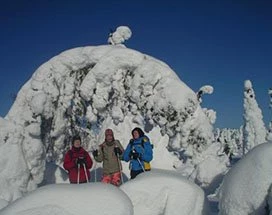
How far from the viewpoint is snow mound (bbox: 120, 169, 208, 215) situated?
573 centimetres

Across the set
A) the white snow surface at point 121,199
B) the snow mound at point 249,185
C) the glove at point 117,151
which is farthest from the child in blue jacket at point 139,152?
the snow mound at point 249,185

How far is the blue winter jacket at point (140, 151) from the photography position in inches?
314

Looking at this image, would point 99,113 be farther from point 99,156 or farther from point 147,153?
point 147,153

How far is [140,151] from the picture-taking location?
8062mm

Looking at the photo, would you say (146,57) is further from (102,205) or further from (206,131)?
(102,205)

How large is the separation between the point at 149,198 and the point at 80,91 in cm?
554

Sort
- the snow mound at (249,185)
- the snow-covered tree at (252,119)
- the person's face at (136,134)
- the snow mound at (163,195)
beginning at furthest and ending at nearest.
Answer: the snow-covered tree at (252,119) → the person's face at (136,134) → the snow mound at (163,195) → the snow mound at (249,185)

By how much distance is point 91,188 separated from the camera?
5242mm

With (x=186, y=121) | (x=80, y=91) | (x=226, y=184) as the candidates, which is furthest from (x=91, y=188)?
(x=80, y=91)

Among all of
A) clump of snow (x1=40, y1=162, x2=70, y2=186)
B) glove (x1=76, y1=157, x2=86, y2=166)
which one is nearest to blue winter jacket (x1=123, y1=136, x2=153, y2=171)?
glove (x1=76, y1=157, x2=86, y2=166)

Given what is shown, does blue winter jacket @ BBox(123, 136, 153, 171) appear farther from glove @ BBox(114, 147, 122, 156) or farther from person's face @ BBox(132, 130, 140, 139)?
glove @ BBox(114, 147, 122, 156)

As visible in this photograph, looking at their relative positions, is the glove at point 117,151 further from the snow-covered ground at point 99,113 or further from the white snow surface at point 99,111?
the white snow surface at point 99,111

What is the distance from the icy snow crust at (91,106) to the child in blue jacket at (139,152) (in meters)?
1.96

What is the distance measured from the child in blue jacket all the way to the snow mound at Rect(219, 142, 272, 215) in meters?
2.86
